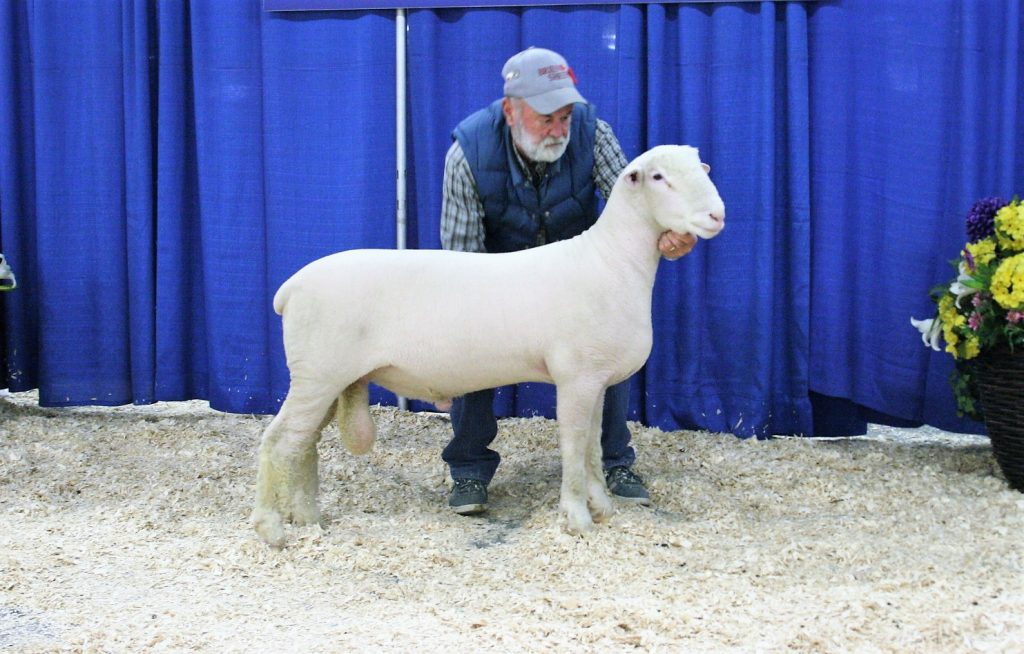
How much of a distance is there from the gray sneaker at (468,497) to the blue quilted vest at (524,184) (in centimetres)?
81

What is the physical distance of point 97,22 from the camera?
494 cm

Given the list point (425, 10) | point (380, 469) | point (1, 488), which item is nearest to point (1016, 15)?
point (425, 10)

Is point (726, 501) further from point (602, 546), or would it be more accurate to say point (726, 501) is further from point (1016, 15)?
point (1016, 15)

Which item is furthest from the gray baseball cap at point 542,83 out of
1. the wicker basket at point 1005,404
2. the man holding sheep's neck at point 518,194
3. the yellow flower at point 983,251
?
the wicker basket at point 1005,404

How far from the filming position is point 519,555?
11.0 feet

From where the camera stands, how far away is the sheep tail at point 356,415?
3.50 meters

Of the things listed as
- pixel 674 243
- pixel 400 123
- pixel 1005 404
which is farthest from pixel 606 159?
pixel 1005 404

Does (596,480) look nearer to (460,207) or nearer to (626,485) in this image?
(626,485)

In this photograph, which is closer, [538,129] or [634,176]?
[634,176]

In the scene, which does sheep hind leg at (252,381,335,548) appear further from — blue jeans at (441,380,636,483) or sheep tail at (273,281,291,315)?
blue jeans at (441,380,636,483)

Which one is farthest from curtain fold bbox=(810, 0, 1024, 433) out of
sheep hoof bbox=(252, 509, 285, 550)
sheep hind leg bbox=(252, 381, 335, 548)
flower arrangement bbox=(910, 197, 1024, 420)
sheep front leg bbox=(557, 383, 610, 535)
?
sheep hoof bbox=(252, 509, 285, 550)

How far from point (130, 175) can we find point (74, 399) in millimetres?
1056

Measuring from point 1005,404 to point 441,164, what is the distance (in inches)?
94.3

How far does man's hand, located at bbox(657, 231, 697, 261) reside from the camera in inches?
130
